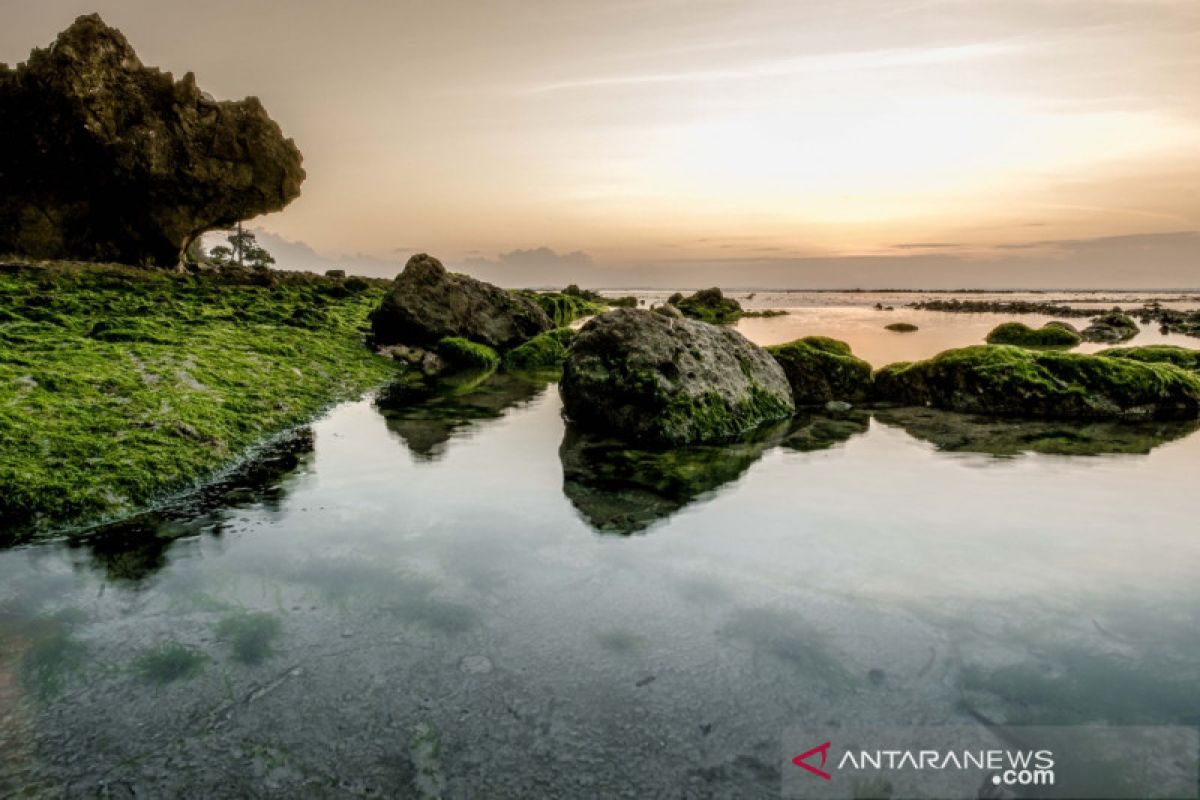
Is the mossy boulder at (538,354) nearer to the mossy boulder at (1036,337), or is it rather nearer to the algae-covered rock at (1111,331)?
the mossy boulder at (1036,337)

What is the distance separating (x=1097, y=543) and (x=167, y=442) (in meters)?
10.8

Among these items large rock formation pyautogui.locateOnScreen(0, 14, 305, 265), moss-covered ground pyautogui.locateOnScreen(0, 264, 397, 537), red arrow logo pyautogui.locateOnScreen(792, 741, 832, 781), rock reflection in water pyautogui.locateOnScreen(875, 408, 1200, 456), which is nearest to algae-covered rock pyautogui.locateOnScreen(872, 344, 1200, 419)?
rock reflection in water pyautogui.locateOnScreen(875, 408, 1200, 456)

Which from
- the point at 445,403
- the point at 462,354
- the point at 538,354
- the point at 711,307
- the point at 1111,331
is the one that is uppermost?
the point at 711,307

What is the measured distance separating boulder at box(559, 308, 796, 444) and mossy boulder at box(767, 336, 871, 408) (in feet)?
5.27

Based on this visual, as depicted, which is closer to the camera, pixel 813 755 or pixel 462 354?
pixel 813 755

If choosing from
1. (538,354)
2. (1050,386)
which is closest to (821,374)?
(1050,386)

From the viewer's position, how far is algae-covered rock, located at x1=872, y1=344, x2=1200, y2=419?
513 inches

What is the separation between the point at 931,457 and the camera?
399 inches

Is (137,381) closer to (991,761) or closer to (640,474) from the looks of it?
(640,474)

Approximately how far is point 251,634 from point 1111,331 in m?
38.0

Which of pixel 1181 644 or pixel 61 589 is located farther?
pixel 61 589

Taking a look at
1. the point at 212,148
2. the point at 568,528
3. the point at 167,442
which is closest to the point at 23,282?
the point at 212,148

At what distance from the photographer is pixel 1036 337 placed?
2888cm

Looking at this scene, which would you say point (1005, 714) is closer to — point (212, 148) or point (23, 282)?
point (23, 282)
